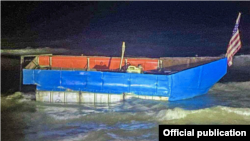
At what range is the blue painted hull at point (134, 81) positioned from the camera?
36.3 feet

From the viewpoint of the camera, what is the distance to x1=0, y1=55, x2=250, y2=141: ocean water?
8.84 m

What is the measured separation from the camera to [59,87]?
38.9ft

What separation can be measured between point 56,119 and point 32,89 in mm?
5510

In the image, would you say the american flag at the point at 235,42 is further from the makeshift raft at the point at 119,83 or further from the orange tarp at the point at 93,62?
the orange tarp at the point at 93,62

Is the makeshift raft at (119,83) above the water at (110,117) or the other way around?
above

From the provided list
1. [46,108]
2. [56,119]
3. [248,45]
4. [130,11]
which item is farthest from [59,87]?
[130,11]

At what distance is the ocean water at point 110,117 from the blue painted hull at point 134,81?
1.42ft

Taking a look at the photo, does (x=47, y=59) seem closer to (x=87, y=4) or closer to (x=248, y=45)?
(x=248, y=45)

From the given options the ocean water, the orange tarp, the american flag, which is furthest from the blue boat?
the orange tarp

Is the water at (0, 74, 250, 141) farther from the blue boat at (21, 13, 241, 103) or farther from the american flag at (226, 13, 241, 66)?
the american flag at (226, 13, 241, 66)

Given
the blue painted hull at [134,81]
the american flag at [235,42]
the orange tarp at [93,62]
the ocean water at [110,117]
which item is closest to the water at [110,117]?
the ocean water at [110,117]

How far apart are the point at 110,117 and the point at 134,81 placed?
176 centimetres

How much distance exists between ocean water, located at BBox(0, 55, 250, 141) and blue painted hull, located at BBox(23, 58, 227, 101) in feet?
1.42

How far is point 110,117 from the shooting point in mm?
10258
